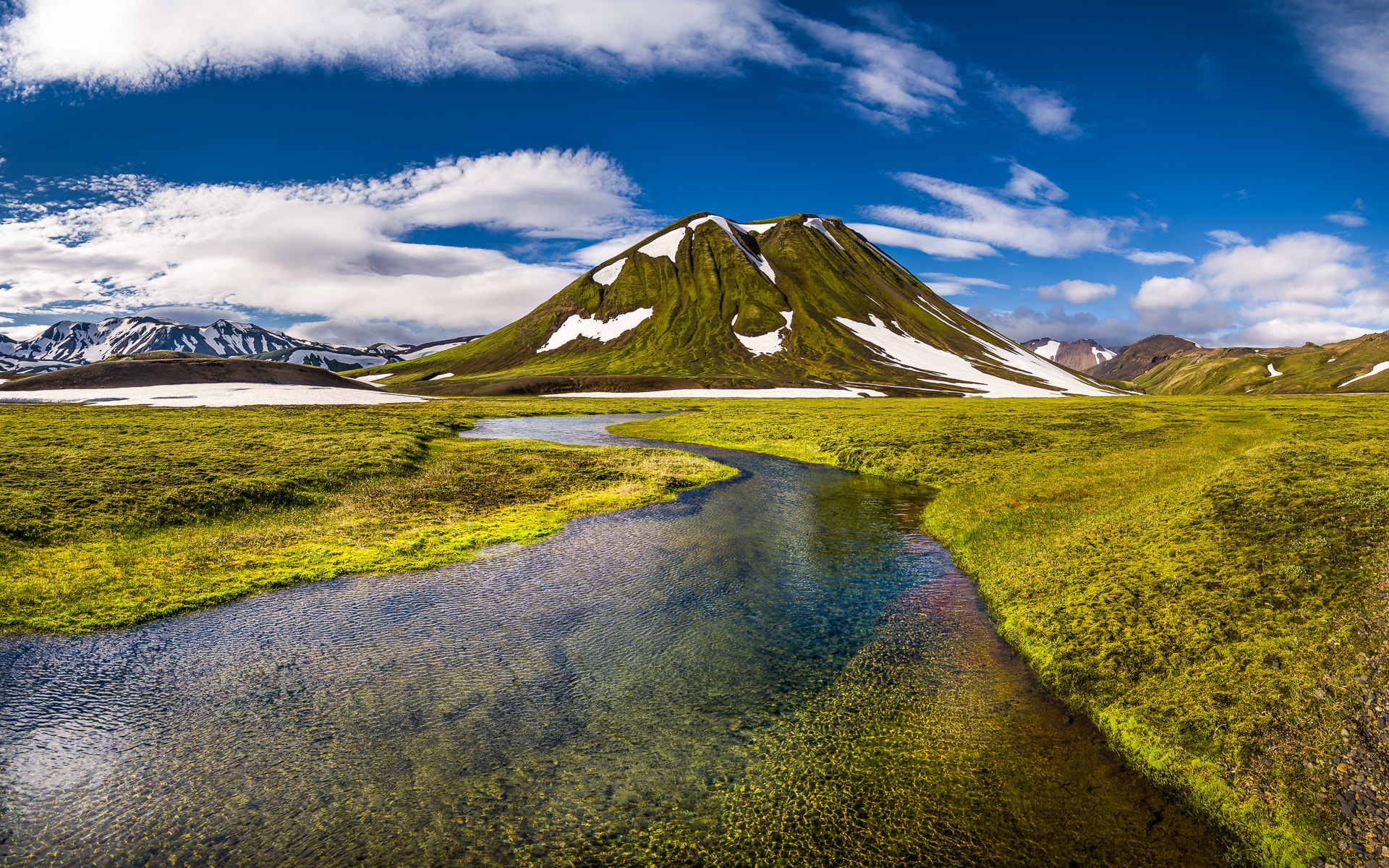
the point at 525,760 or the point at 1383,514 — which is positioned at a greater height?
the point at 1383,514

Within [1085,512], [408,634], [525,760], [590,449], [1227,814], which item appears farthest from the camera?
[590,449]

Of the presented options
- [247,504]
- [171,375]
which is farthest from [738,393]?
[247,504]

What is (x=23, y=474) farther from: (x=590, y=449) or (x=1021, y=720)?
(x=1021, y=720)

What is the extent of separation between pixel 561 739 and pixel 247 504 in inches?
1088

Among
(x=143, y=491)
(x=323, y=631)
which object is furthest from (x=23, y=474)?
(x=323, y=631)

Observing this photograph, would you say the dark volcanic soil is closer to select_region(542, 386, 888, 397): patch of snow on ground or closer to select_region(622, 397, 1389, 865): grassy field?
select_region(542, 386, 888, 397): patch of snow on ground

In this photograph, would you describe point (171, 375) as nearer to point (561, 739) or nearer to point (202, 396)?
point (202, 396)

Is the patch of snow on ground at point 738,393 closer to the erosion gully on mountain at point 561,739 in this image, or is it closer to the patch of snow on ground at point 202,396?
the patch of snow on ground at point 202,396

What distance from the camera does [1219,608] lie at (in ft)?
53.0

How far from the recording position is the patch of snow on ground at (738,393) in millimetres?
156500

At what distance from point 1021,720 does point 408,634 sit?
16641 millimetres

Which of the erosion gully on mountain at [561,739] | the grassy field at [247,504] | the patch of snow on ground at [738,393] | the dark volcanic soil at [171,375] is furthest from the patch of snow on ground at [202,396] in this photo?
the erosion gully on mountain at [561,739]

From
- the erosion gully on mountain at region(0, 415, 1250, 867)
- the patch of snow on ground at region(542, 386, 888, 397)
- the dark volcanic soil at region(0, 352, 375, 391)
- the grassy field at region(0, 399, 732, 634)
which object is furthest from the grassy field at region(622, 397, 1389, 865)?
the dark volcanic soil at region(0, 352, 375, 391)

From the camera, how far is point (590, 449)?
188 ft
